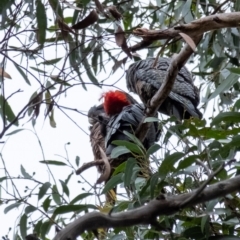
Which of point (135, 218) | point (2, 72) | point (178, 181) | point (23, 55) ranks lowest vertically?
point (135, 218)

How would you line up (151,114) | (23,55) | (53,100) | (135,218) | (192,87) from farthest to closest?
(192,87), (151,114), (23,55), (53,100), (135,218)

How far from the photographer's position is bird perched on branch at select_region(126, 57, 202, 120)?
3.43 metres

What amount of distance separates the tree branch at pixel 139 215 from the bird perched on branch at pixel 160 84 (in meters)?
1.93

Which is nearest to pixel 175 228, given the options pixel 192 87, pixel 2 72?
pixel 2 72

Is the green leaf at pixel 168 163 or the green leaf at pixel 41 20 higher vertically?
the green leaf at pixel 41 20

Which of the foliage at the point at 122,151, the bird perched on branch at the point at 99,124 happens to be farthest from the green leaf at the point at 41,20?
Result: the bird perched on branch at the point at 99,124

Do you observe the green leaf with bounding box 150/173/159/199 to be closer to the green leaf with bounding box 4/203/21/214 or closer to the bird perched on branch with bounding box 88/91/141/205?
the green leaf with bounding box 4/203/21/214

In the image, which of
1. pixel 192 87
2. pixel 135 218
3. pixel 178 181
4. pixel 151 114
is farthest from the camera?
pixel 192 87

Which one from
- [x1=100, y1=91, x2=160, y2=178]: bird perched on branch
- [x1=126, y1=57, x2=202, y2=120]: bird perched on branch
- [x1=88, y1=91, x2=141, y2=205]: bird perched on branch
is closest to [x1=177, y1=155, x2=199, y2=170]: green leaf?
[x1=100, y1=91, x2=160, y2=178]: bird perched on branch

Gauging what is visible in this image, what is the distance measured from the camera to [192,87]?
356 cm

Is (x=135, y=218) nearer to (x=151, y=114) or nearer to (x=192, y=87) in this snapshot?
(x=151, y=114)

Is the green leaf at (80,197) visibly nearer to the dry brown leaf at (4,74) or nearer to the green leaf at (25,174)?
the green leaf at (25,174)

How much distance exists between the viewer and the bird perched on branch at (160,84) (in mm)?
3434

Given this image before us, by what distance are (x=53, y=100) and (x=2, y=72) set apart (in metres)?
0.19
